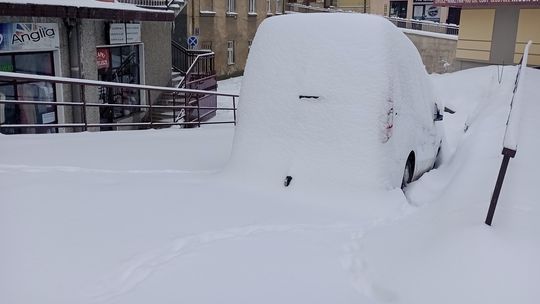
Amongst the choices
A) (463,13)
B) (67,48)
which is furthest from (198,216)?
(463,13)

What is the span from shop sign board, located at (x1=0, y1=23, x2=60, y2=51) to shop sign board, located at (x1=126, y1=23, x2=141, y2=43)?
3204 mm

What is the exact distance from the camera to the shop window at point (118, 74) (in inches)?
563

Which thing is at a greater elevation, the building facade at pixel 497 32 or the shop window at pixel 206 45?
the building facade at pixel 497 32

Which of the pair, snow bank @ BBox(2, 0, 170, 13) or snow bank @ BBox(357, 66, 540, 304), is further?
snow bank @ BBox(2, 0, 170, 13)

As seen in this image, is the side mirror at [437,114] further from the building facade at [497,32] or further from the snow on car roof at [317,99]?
the building facade at [497,32]

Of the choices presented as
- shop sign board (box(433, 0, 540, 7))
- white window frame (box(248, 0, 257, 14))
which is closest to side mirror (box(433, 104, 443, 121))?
shop sign board (box(433, 0, 540, 7))

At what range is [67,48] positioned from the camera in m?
12.4

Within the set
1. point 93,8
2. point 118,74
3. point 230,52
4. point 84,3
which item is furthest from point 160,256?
point 230,52

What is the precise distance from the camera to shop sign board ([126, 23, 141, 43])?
15077 mm

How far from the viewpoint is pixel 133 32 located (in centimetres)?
1543

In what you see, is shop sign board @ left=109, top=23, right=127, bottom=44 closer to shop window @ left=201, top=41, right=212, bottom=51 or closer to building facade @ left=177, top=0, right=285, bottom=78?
building facade @ left=177, top=0, right=285, bottom=78

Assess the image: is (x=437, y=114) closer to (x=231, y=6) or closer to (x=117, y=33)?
(x=117, y=33)

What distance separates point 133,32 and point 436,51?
18.3m

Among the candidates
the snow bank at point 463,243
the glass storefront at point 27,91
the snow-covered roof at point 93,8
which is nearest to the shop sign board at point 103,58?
the snow-covered roof at point 93,8
